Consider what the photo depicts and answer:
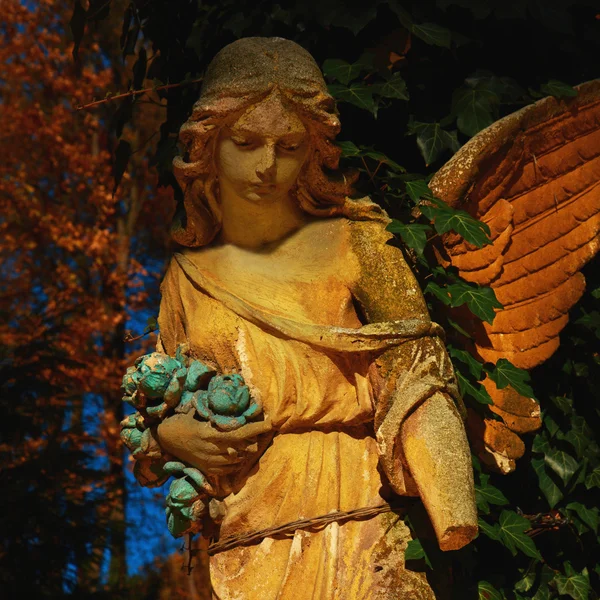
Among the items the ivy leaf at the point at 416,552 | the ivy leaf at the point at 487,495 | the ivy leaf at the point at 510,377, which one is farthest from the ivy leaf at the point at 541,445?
the ivy leaf at the point at 416,552

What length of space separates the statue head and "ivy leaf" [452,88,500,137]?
829mm

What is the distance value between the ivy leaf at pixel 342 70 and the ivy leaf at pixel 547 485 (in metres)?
1.55

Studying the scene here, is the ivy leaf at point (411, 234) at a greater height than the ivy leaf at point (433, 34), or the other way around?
the ivy leaf at point (433, 34)

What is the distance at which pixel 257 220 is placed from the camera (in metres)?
3.70

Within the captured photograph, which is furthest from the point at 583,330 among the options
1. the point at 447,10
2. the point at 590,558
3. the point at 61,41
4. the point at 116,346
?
the point at 61,41

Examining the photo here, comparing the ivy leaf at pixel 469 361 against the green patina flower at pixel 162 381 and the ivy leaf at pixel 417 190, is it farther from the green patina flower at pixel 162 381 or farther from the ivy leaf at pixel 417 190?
the green patina flower at pixel 162 381

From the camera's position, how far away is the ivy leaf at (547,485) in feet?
14.9

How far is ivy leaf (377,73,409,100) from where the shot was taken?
440 cm

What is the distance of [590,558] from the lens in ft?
15.3

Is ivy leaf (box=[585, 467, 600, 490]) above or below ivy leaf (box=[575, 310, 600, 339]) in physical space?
below

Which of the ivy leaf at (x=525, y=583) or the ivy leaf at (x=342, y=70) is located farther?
the ivy leaf at (x=525, y=583)

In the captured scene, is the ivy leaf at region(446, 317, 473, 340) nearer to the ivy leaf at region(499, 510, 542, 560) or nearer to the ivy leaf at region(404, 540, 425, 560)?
the ivy leaf at region(499, 510, 542, 560)

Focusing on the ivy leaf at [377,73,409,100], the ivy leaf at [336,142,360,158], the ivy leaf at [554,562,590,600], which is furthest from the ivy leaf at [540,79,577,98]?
the ivy leaf at [554,562,590,600]

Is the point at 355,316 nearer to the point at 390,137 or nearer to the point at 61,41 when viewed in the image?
the point at 390,137
